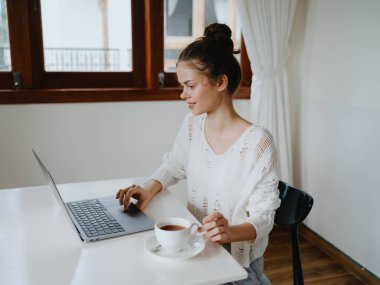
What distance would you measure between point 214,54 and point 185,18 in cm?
134

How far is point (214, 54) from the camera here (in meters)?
1.32

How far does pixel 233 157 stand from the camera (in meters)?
1.30

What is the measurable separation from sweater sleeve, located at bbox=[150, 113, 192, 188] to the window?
1002 mm

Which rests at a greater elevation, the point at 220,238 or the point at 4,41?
the point at 4,41

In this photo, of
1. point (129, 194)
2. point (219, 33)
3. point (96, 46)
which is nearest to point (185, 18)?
point (96, 46)

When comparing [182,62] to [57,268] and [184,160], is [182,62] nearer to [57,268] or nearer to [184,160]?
[184,160]

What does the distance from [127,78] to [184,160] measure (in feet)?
3.91

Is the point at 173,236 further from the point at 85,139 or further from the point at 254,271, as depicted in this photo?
the point at 85,139

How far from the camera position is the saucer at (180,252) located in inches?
37.2

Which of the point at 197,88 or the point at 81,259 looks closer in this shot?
the point at 81,259

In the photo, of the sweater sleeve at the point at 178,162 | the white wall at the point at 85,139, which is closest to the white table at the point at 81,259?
the sweater sleeve at the point at 178,162

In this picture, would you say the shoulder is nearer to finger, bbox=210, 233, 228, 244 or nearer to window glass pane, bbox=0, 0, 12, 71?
finger, bbox=210, 233, 228, 244

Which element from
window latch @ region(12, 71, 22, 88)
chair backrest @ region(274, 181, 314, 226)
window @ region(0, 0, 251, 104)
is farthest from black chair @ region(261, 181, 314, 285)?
window latch @ region(12, 71, 22, 88)

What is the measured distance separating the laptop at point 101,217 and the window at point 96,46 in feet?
3.96
